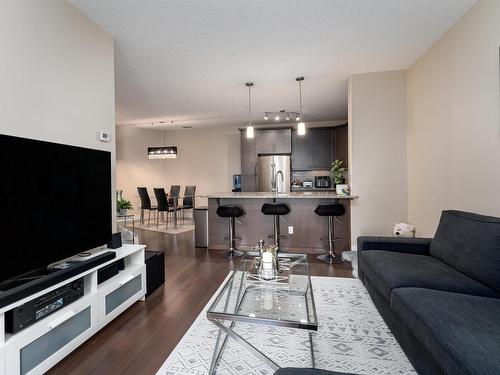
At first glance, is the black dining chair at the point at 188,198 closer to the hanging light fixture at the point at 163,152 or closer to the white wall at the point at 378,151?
the hanging light fixture at the point at 163,152

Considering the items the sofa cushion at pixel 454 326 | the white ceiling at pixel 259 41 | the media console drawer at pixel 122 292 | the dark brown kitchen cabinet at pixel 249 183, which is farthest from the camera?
the dark brown kitchen cabinet at pixel 249 183

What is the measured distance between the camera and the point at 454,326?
1.28 meters

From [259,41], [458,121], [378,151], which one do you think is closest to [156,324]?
[259,41]

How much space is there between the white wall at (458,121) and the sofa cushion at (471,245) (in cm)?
33

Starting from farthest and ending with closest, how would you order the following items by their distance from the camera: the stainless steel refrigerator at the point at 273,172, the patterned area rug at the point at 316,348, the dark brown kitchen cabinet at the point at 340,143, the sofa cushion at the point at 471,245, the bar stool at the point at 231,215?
the stainless steel refrigerator at the point at 273,172 < the dark brown kitchen cabinet at the point at 340,143 < the bar stool at the point at 231,215 < the sofa cushion at the point at 471,245 < the patterned area rug at the point at 316,348

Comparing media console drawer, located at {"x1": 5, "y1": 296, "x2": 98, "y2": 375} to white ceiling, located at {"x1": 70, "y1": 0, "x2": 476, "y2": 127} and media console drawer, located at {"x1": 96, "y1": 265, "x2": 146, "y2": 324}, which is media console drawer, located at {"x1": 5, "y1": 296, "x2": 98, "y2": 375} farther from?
white ceiling, located at {"x1": 70, "y1": 0, "x2": 476, "y2": 127}

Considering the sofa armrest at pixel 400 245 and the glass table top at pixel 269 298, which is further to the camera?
the sofa armrest at pixel 400 245

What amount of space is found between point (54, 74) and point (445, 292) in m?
3.24

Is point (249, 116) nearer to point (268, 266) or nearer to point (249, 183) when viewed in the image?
point (249, 183)

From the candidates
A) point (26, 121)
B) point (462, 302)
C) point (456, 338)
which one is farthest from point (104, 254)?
point (462, 302)

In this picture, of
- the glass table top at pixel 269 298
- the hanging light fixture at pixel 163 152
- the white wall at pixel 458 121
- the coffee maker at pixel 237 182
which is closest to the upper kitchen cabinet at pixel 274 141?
the coffee maker at pixel 237 182

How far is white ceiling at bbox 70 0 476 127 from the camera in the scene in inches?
95.0

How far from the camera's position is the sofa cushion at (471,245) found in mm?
1800

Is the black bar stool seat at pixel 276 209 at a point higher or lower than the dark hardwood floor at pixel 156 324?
higher
